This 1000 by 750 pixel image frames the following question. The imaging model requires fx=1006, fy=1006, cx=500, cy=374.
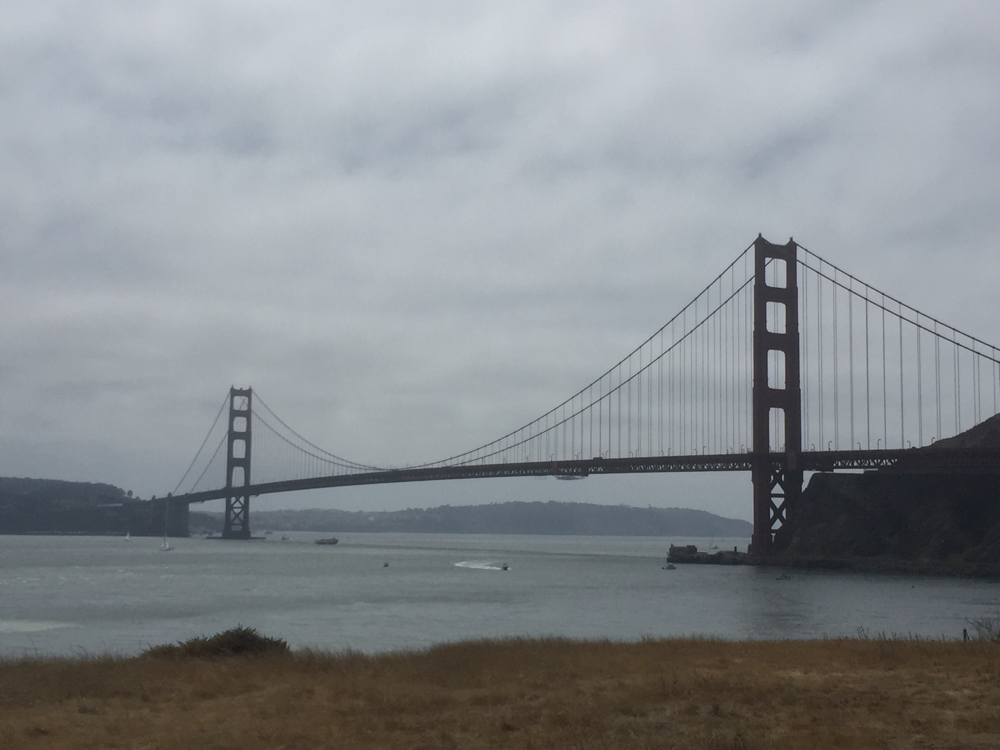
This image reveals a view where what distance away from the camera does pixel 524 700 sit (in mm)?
12266

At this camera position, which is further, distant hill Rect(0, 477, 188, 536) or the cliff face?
distant hill Rect(0, 477, 188, 536)

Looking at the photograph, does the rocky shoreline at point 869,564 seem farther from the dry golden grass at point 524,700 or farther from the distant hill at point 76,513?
the distant hill at point 76,513

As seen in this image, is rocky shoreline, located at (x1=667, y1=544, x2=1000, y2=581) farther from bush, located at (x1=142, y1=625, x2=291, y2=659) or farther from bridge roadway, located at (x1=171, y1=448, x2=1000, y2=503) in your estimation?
bush, located at (x1=142, y1=625, x2=291, y2=659)

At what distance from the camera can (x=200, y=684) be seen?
44.8 ft

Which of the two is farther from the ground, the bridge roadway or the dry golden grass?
the bridge roadway

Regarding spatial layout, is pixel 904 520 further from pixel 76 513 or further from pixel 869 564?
pixel 76 513

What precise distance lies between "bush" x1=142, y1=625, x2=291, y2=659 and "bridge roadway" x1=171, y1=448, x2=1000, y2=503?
57534mm

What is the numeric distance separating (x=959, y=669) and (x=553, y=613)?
23.2 m

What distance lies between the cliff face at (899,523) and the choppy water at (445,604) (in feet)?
19.6

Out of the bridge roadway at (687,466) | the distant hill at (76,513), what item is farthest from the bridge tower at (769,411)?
the distant hill at (76,513)

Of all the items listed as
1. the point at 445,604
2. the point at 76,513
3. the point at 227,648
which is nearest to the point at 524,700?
the point at 227,648

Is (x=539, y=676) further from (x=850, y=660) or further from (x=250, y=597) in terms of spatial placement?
(x=250, y=597)

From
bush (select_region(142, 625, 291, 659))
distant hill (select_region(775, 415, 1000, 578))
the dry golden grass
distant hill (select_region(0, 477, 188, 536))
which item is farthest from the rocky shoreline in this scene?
distant hill (select_region(0, 477, 188, 536))

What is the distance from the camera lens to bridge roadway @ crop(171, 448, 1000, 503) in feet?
213
